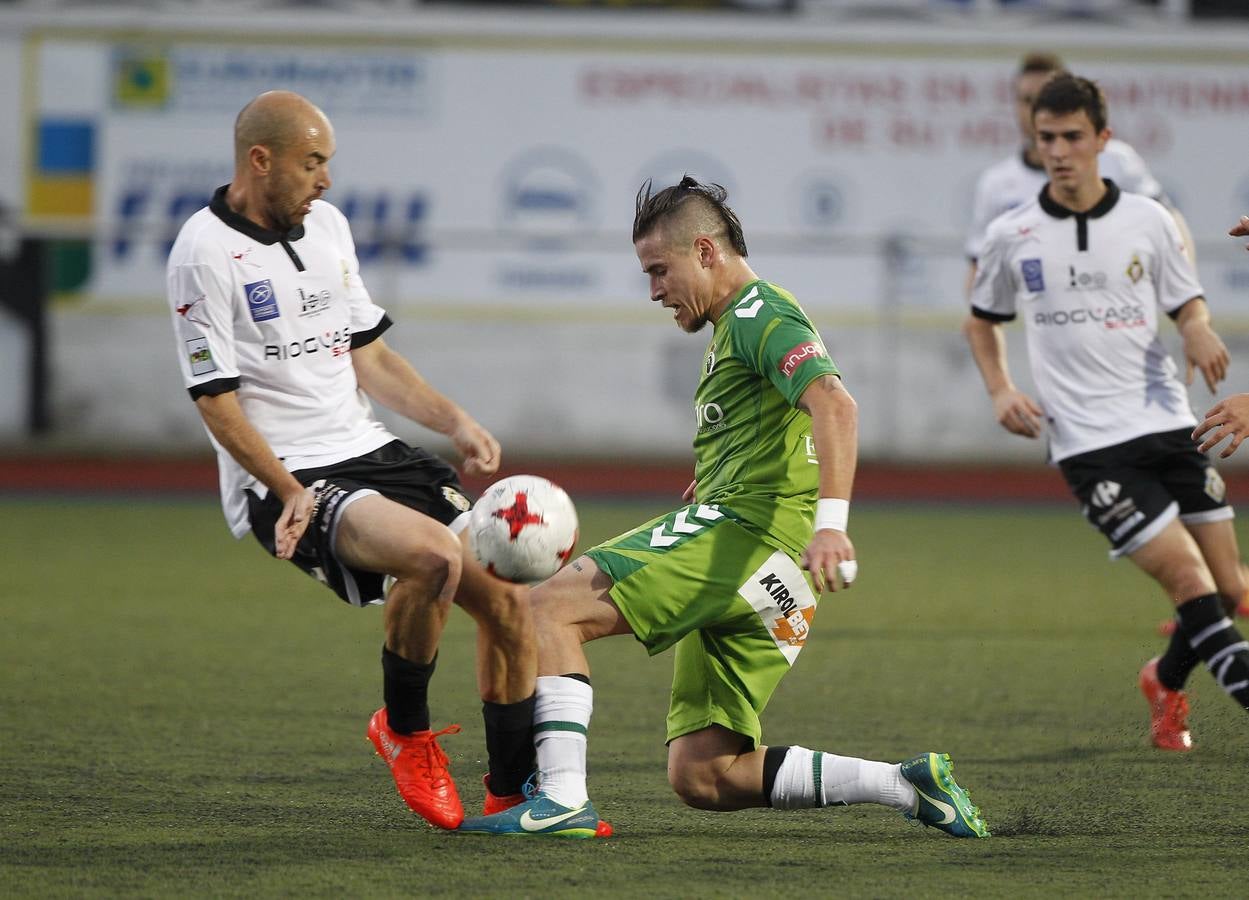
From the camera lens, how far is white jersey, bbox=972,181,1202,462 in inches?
233

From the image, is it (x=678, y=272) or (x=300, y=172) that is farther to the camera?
(x=300, y=172)

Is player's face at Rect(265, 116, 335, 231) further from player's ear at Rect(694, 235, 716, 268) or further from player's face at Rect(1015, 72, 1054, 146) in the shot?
player's face at Rect(1015, 72, 1054, 146)

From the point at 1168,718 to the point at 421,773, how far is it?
2.59 metres

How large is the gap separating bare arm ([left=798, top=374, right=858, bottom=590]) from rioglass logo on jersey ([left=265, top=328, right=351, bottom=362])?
59.3 inches

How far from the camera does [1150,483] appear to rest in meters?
5.80

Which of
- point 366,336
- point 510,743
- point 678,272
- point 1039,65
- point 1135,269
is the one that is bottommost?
point 510,743

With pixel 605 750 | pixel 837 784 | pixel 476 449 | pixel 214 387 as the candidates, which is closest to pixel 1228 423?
pixel 837 784

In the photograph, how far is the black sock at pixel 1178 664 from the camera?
5840mm

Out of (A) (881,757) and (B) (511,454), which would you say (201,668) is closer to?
(A) (881,757)

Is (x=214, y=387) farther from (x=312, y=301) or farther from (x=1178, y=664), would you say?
(x=1178, y=664)

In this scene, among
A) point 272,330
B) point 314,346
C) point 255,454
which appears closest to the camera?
point 255,454

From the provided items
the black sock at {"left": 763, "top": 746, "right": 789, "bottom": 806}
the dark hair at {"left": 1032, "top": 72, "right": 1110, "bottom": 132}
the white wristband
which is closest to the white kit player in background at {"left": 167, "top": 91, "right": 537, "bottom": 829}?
the black sock at {"left": 763, "top": 746, "right": 789, "bottom": 806}

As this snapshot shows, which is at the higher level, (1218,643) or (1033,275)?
(1033,275)

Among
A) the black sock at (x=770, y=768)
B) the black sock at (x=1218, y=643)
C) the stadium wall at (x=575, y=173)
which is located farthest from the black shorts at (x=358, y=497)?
the stadium wall at (x=575, y=173)
